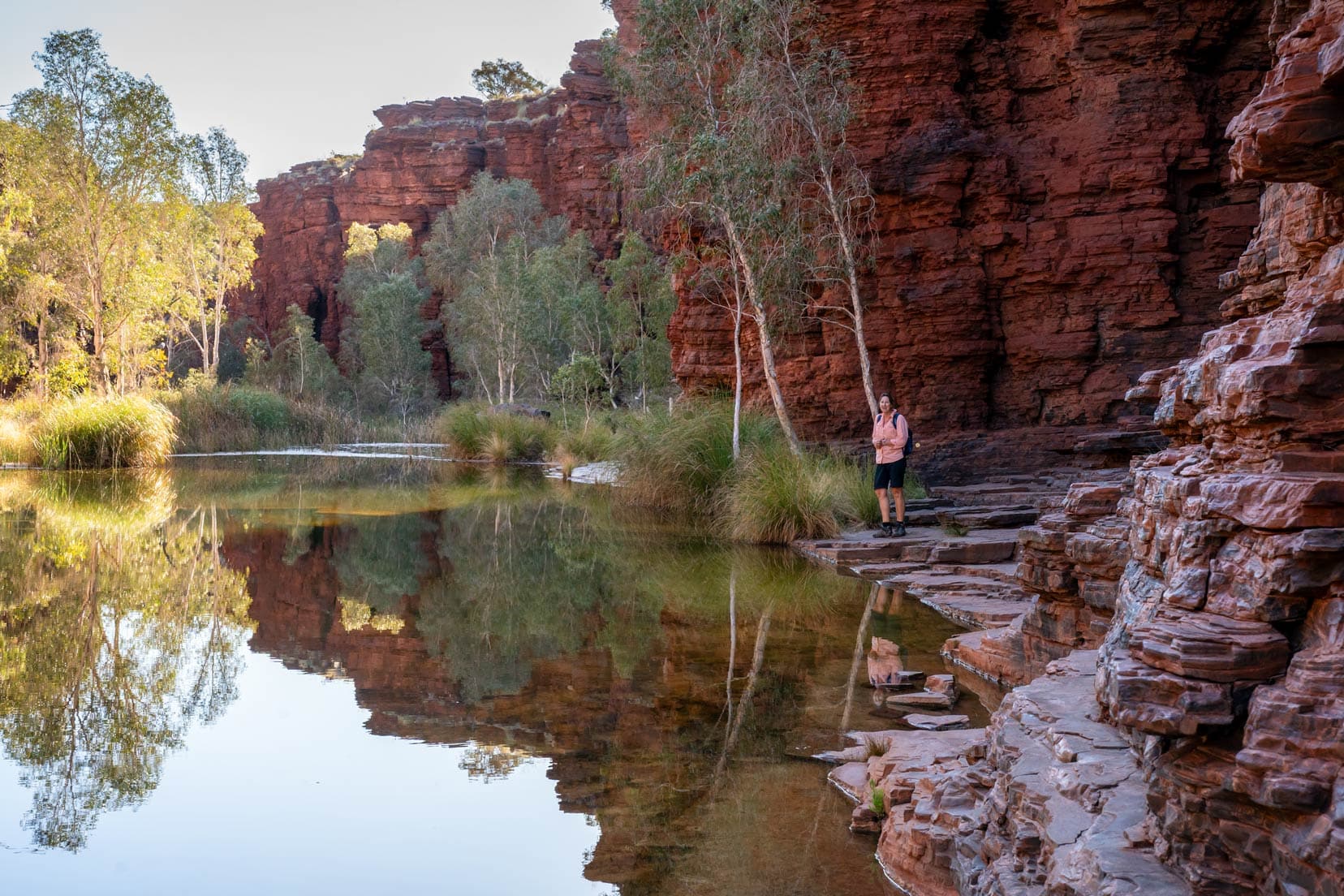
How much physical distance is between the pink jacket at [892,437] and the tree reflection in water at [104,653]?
7.29 m

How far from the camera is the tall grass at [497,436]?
98.1 ft

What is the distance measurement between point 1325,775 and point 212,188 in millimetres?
46805

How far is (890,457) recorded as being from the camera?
12.9 meters

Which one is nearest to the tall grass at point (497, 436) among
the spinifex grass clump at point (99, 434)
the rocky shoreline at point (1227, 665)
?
the spinifex grass clump at point (99, 434)

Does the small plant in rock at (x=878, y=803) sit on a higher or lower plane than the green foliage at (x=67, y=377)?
lower

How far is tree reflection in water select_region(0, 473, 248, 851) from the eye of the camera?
5426mm

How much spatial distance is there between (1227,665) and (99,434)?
26.9 metres

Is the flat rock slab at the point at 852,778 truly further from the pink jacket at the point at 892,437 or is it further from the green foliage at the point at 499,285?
the green foliage at the point at 499,285

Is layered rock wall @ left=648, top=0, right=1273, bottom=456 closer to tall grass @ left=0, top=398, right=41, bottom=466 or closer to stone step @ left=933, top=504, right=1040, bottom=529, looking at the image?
stone step @ left=933, top=504, right=1040, bottom=529

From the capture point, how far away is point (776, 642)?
27.7ft

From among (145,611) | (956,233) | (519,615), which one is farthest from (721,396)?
(145,611)

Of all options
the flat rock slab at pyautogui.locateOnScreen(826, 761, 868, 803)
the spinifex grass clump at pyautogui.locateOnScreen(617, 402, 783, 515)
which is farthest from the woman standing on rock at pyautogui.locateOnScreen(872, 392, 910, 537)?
the flat rock slab at pyautogui.locateOnScreen(826, 761, 868, 803)

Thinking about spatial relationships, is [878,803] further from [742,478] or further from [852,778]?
[742,478]

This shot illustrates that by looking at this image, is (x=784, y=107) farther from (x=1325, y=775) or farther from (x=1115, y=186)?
(x=1325, y=775)
